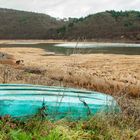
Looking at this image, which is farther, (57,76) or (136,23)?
(136,23)

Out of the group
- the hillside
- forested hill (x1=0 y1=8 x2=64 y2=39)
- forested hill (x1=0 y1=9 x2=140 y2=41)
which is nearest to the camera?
the hillside

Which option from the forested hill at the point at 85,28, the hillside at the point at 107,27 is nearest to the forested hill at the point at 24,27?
the forested hill at the point at 85,28

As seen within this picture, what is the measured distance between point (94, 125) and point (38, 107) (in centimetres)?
78

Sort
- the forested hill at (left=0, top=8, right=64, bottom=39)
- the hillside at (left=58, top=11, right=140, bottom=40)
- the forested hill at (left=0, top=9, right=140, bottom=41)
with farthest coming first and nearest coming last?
1. the forested hill at (left=0, top=8, right=64, bottom=39)
2. the forested hill at (left=0, top=9, right=140, bottom=41)
3. the hillside at (left=58, top=11, right=140, bottom=40)

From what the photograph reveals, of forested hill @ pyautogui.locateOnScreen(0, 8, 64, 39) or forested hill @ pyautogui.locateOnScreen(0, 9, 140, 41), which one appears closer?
forested hill @ pyautogui.locateOnScreen(0, 9, 140, 41)

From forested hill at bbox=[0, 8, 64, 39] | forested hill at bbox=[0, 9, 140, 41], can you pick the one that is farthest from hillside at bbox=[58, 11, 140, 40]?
forested hill at bbox=[0, 8, 64, 39]

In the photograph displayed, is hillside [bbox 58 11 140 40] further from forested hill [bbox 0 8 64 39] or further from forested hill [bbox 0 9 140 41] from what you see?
forested hill [bbox 0 8 64 39]

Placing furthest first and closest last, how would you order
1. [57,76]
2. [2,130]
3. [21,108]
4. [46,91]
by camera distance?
[57,76] < [46,91] < [21,108] < [2,130]

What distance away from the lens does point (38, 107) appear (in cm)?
641

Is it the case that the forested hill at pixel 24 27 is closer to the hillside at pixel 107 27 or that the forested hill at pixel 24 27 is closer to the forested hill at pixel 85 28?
the forested hill at pixel 85 28

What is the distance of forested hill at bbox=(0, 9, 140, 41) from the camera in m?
91.3

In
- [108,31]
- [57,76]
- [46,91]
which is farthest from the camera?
[108,31]

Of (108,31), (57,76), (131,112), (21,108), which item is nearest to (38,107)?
(21,108)

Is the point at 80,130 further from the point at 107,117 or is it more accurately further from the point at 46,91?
the point at 46,91
